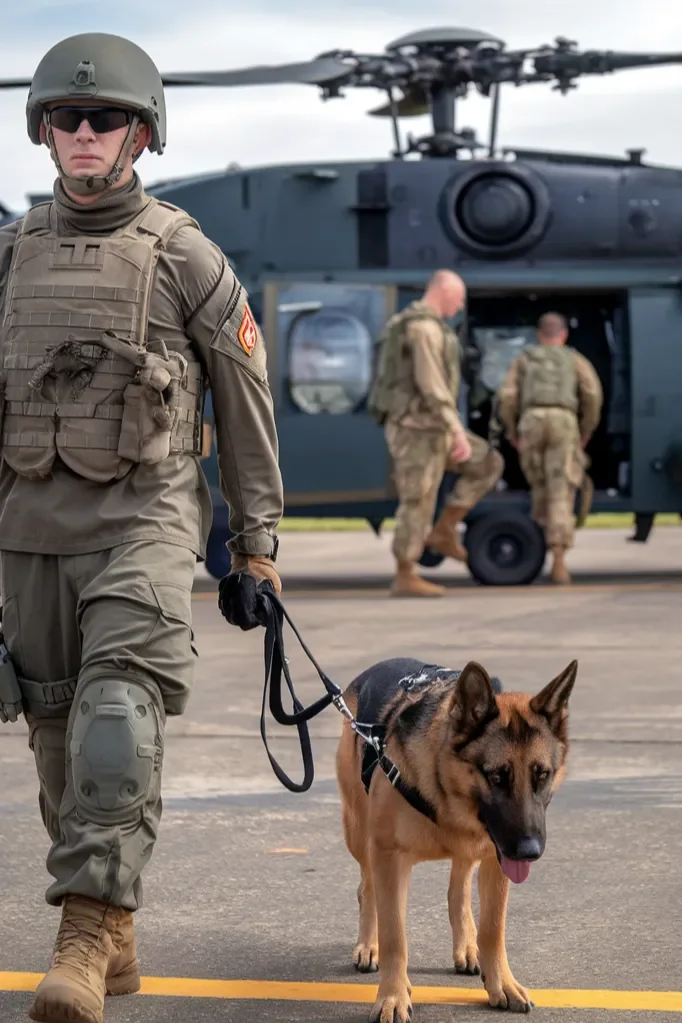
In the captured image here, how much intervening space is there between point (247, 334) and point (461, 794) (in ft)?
3.89

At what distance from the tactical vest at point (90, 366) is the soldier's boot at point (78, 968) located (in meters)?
0.92

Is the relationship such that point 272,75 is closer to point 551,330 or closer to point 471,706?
point 551,330

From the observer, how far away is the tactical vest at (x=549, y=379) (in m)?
14.0

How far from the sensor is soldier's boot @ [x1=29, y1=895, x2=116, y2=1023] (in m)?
3.70

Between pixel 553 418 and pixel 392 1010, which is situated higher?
pixel 392 1010

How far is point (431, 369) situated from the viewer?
513 inches

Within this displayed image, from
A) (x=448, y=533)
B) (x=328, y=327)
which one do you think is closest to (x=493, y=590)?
(x=448, y=533)

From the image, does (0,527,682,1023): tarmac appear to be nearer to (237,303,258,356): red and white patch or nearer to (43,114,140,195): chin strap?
(237,303,258,356): red and white patch

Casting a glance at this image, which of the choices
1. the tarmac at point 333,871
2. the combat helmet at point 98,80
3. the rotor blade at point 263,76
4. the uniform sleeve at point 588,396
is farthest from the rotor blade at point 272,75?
the combat helmet at point 98,80

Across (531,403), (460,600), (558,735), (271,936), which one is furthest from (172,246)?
(531,403)

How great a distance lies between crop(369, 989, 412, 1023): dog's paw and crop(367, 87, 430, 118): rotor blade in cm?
1183

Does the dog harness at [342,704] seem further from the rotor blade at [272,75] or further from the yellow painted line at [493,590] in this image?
the rotor blade at [272,75]

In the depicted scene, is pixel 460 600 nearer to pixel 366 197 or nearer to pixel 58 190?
pixel 366 197

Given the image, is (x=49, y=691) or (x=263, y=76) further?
(x=263, y=76)
